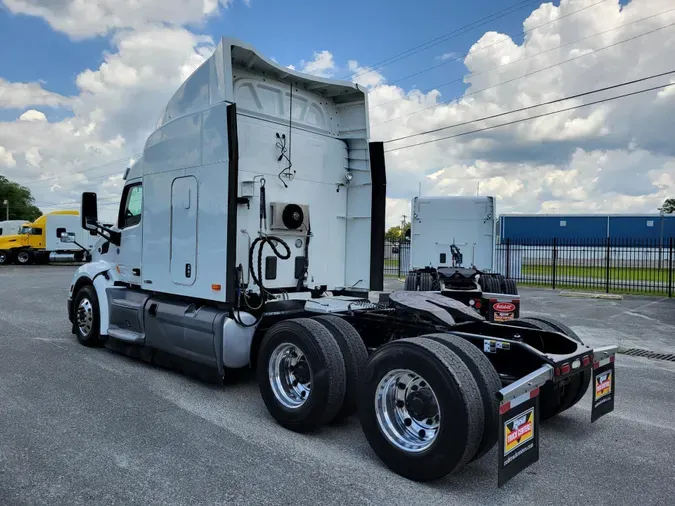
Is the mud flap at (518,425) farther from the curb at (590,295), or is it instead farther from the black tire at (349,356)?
the curb at (590,295)

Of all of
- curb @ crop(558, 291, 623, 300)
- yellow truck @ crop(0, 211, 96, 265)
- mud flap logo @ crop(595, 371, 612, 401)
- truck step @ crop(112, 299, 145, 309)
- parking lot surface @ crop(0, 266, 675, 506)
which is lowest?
parking lot surface @ crop(0, 266, 675, 506)

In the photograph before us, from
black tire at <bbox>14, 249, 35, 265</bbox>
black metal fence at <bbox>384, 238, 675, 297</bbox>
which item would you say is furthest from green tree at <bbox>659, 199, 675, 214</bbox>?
black tire at <bbox>14, 249, 35, 265</bbox>

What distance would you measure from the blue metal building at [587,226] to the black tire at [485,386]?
42066 mm

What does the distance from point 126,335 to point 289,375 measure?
314cm

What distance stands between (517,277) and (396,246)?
6.46 metres

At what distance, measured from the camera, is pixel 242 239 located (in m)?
5.86

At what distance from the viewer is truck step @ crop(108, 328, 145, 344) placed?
669cm

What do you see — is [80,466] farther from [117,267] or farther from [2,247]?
[2,247]

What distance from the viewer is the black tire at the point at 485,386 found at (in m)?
3.41

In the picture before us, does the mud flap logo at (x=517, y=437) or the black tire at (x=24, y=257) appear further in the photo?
the black tire at (x=24, y=257)

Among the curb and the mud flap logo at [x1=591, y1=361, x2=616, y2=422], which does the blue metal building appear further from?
the mud flap logo at [x1=591, y1=361, x2=616, y2=422]

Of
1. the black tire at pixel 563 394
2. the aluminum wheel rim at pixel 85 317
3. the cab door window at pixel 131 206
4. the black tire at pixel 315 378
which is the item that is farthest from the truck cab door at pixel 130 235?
the black tire at pixel 563 394

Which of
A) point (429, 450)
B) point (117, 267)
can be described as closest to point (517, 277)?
point (117, 267)

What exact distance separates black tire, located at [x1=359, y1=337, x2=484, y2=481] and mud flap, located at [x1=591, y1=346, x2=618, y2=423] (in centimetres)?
147
